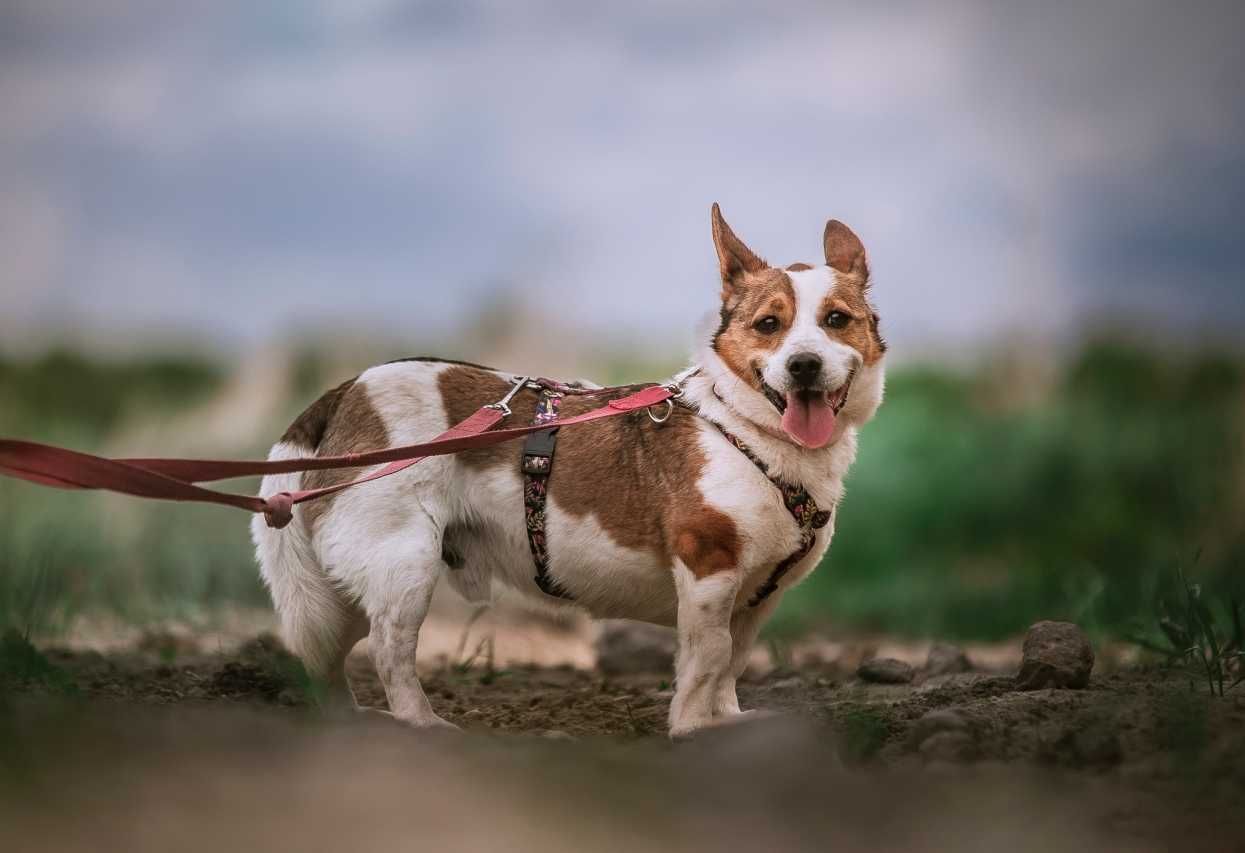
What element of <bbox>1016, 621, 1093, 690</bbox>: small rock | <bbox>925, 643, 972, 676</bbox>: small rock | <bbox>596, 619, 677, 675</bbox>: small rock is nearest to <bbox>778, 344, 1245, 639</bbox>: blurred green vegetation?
<bbox>596, 619, 677, 675</bbox>: small rock

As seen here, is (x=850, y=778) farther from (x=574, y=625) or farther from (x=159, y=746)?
(x=574, y=625)

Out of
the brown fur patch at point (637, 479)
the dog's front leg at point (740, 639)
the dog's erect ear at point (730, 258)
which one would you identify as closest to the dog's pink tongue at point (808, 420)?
the brown fur patch at point (637, 479)

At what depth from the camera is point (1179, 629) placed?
4.59 meters

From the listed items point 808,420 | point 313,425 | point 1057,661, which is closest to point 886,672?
point 1057,661

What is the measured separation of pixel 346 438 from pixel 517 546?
2.44 feet

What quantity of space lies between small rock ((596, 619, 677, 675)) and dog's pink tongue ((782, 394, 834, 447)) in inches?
100

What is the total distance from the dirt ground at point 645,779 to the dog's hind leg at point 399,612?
31 cm

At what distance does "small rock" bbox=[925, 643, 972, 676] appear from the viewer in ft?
17.7

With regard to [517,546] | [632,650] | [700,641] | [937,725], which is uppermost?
[517,546]

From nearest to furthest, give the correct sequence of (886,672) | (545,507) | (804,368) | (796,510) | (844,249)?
(804,368) < (796,510) < (545,507) < (844,249) < (886,672)

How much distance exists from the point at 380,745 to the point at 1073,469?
29.3 feet

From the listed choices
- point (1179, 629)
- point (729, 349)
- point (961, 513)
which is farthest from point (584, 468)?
point (961, 513)

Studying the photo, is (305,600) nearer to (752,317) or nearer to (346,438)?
(346,438)

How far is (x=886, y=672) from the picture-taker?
5.13 m
